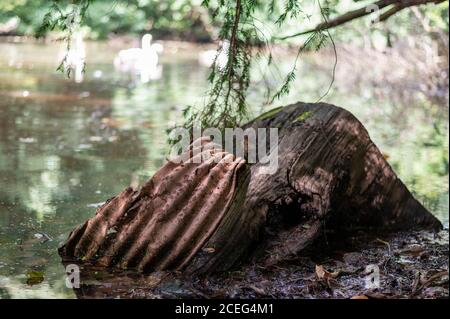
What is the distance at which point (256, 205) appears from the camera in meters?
4.01

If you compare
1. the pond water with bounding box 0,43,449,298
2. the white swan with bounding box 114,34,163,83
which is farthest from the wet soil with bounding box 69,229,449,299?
the white swan with bounding box 114,34,163,83

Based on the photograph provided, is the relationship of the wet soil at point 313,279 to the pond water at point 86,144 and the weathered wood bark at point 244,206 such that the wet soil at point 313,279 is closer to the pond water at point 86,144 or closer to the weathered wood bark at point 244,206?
the weathered wood bark at point 244,206

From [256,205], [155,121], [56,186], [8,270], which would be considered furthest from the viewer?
[155,121]

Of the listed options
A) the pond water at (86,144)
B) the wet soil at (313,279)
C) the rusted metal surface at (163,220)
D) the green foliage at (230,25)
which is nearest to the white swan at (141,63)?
the pond water at (86,144)

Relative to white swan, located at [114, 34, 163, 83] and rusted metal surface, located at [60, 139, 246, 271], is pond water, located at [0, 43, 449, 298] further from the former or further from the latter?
white swan, located at [114, 34, 163, 83]

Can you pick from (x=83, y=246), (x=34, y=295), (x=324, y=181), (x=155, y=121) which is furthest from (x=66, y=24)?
(x=155, y=121)

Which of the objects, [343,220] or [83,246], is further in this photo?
[343,220]

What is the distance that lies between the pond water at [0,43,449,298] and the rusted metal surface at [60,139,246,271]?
0.26m

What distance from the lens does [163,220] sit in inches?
152

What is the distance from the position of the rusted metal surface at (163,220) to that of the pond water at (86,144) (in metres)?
0.26

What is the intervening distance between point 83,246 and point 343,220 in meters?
1.62

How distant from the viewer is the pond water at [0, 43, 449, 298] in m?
4.25
